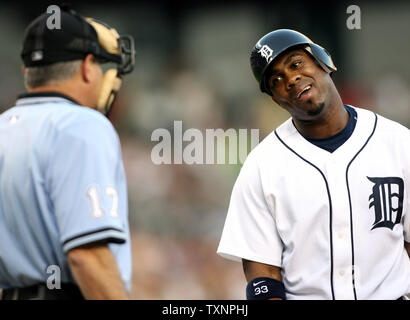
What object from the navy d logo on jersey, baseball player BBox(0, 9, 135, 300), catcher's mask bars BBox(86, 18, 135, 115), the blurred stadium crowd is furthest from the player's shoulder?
the blurred stadium crowd

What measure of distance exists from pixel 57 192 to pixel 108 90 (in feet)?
1.76

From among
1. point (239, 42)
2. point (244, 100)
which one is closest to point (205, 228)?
point (244, 100)

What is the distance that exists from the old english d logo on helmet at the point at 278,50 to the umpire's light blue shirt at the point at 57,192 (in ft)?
3.38

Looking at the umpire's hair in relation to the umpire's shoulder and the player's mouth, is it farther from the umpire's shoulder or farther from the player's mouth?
the player's mouth

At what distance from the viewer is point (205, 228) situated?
8.23 metres

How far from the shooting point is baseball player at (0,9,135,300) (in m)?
2.16

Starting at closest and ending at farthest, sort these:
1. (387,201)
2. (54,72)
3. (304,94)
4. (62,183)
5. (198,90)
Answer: (62,183) < (54,72) < (387,201) < (304,94) < (198,90)

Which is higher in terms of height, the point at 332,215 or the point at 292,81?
the point at 292,81

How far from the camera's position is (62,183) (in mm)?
2176

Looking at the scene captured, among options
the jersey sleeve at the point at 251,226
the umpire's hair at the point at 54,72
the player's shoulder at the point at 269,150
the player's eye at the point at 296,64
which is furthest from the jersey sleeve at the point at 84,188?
the player's eye at the point at 296,64

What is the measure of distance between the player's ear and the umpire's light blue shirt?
0.15 metres

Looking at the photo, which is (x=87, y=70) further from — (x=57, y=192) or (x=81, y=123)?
(x=57, y=192)

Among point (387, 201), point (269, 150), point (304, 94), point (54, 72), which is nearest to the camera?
point (54, 72)

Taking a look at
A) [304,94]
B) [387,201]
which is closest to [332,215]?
[387,201]
